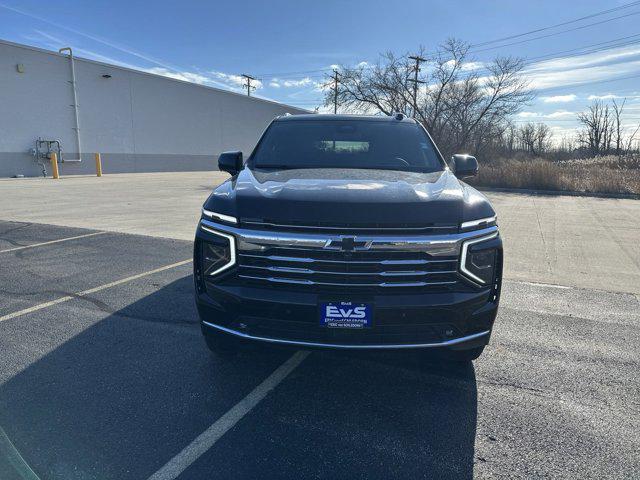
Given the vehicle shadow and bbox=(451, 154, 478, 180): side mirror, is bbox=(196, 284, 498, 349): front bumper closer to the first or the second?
the vehicle shadow

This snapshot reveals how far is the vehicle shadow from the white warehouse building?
77.1ft

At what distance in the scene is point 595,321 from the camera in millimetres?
4480

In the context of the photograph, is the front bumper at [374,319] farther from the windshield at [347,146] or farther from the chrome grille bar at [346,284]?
the windshield at [347,146]

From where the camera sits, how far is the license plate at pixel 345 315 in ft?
8.54

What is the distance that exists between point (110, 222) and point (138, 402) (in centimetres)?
766

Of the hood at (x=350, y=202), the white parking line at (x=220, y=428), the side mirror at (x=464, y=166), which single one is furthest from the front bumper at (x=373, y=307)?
the side mirror at (x=464, y=166)

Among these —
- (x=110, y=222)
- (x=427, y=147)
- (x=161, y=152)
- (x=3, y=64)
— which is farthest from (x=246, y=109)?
(x=427, y=147)

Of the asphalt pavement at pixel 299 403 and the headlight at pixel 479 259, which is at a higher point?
the headlight at pixel 479 259

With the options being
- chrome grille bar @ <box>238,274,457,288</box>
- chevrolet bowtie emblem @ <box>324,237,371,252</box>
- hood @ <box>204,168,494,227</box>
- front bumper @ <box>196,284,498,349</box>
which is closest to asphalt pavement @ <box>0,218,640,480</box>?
front bumper @ <box>196,284,498,349</box>

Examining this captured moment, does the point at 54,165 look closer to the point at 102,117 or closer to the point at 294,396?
the point at 102,117

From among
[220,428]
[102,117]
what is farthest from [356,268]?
[102,117]

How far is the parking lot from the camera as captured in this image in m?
2.38

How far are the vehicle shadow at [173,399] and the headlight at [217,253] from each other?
0.61 metres

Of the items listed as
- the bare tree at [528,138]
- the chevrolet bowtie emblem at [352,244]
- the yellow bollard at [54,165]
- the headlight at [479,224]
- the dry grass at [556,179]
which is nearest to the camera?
the chevrolet bowtie emblem at [352,244]
